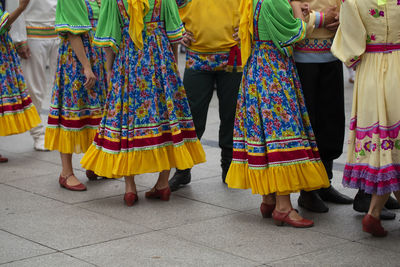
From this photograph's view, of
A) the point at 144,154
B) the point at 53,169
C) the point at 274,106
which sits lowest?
the point at 53,169

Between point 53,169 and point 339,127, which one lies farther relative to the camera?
point 53,169

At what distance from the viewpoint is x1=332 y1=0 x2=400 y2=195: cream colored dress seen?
4.70 meters

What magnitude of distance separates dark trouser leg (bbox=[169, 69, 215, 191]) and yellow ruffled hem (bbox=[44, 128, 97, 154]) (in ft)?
2.80

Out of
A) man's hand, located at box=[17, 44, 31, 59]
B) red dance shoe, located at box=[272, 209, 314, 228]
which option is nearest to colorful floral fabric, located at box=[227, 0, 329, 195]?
red dance shoe, located at box=[272, 209, 314, 228]

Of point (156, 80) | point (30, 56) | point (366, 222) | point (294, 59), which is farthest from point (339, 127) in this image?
point (30, 56)

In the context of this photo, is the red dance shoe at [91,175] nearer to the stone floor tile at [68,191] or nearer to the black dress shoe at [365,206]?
the stone floor tile at [68,191]

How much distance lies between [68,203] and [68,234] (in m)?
0.92

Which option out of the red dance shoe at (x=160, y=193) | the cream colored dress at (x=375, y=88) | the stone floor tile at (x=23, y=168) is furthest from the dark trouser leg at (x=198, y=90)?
the cream colored dress at (x=375, y=88)

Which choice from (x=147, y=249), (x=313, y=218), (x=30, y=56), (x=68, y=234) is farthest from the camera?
(x=30, y=56)

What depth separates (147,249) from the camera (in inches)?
184

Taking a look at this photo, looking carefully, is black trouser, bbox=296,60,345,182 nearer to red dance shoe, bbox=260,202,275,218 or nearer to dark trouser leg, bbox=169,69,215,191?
red dance shoe, bbox=260,202,275,218

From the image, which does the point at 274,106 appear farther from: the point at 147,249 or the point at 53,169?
the point at 53,169

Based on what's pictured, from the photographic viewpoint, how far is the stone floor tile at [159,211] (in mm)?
5379

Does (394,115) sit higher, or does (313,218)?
(394,115)
